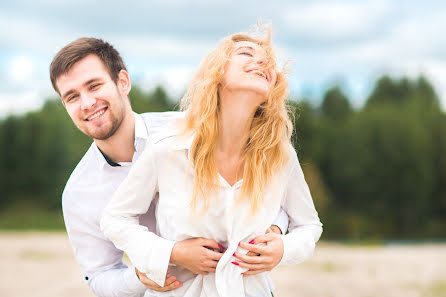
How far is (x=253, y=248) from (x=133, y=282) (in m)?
0.87

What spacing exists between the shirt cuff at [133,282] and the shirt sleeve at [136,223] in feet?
1.19

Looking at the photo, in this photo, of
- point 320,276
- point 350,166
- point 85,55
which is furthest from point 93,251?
point 350,166

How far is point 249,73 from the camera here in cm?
273

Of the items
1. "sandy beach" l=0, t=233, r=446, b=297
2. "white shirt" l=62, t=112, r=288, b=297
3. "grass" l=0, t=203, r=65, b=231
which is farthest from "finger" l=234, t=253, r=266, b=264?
"grass" l=0, t=203, r=65, b=231

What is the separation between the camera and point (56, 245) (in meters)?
17.9

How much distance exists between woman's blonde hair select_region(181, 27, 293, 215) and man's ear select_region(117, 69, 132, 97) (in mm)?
770

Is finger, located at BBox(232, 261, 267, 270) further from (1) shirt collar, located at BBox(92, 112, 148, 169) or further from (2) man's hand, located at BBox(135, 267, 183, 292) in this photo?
(1) shirt collar, located at BBox(92, 112, 148, 169)

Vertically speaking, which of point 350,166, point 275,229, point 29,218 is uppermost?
point 275,229

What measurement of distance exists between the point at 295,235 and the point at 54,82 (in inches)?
69.5

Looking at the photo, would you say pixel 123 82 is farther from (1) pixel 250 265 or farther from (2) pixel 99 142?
(1) pixel 250 265

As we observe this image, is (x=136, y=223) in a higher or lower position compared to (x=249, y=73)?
lower

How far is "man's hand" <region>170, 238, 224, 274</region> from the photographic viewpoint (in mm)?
2707

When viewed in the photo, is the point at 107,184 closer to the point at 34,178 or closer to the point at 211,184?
the point at 211,184

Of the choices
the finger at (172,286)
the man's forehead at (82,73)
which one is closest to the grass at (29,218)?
the man's forehead at (82,73)
